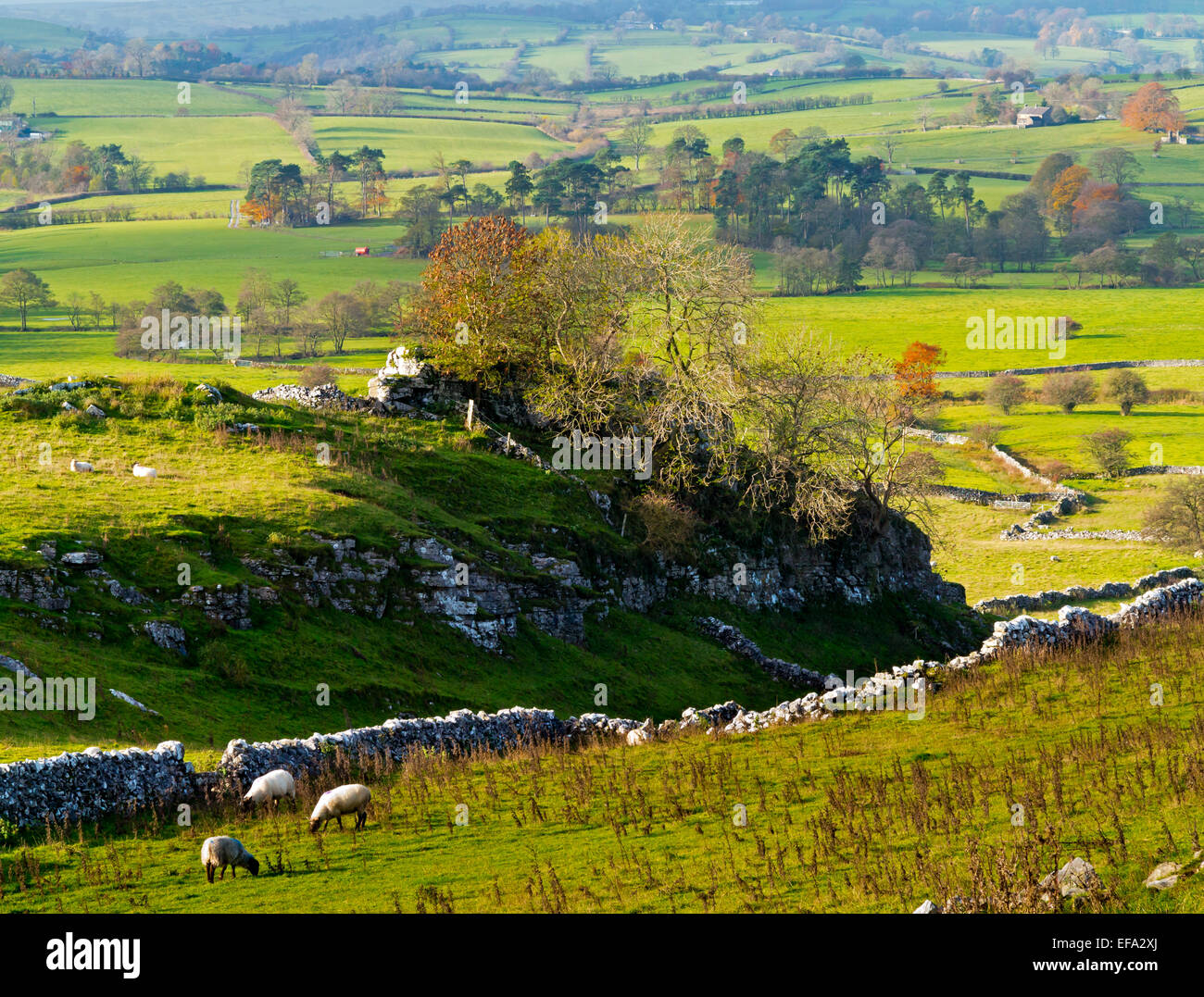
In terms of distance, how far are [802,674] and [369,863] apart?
23068 millimetres

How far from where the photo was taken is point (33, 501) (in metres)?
32.6

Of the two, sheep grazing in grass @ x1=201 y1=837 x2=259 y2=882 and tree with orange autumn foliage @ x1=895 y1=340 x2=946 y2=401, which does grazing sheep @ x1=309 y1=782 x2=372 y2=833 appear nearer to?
sheep grazing in grass @ x1=201 y1=837 x2=259 y2=882

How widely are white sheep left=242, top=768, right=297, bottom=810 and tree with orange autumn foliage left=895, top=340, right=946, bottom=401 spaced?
108 m

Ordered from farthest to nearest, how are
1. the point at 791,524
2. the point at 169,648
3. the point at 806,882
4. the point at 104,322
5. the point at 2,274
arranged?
the point at 2,274, the point at 104,322, the point at 791,524, the point at 169,648, the point at 806,882

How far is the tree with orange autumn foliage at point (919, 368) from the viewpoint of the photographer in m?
129

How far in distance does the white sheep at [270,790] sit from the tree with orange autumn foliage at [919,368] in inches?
4256

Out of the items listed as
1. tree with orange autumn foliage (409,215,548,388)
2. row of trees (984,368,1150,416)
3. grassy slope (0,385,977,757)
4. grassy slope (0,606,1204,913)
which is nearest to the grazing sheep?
grassy slope (0,606,1204,913)

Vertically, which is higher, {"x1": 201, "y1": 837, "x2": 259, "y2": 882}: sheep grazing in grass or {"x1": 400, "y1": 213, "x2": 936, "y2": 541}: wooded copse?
{"x1": 400, "y1": 213, "x2": 936, "y2": 541}: wooded copse

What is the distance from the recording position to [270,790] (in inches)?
886

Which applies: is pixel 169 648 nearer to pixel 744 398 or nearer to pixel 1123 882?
pixel 1123 882

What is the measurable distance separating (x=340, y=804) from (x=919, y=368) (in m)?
126

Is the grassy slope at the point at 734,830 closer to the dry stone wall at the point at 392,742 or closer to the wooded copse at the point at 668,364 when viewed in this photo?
the dry stone wall at the point at 392,742

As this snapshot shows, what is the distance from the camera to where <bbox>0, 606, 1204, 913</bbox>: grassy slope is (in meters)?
17.5

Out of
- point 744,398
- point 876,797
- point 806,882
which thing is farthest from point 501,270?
point 806,882
